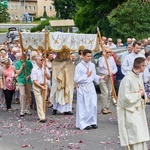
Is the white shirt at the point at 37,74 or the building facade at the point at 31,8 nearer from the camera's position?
the white shirt at the point at 37,74

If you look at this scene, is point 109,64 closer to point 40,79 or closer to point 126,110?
point 40,79

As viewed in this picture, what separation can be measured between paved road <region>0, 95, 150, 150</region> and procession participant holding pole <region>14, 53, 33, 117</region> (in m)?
0.41

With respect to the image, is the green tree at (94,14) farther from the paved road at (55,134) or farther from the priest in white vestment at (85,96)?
the priest in white vestment at (85,96)

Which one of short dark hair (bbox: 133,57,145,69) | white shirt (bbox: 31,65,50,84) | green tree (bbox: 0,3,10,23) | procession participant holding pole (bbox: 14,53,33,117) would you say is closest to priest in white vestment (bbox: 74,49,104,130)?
white shirt (bbox: 31,65,50,84)

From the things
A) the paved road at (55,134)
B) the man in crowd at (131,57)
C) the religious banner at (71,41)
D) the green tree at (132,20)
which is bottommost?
the paved road at (55,134)

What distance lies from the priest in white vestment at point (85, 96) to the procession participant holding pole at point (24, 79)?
2.56 meters

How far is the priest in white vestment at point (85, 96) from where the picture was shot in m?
13.5

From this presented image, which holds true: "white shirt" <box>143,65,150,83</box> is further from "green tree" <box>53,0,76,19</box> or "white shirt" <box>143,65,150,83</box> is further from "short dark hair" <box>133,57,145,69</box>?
"green tree" <box>53,0,76,19</box>

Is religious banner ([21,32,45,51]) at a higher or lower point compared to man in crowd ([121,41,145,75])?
higher

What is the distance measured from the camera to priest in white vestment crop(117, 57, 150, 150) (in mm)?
9734

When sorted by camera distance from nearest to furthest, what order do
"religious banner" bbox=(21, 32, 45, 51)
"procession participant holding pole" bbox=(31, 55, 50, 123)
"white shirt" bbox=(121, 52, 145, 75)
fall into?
"procession participant holding pole" bbox=(31, 55, 50, 123) < "religious banner" bbox=(21, 32, 45, 51) < "white shirt" bbox=(121, 52, 145, 75)

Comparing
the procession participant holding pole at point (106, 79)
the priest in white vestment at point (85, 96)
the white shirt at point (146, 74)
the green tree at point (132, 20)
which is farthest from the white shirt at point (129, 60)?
the green tree at point (132, 20)

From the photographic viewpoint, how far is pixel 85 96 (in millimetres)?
13617

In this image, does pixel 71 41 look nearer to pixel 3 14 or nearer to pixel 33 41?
pixel 33 41
